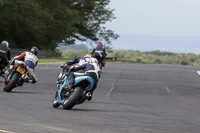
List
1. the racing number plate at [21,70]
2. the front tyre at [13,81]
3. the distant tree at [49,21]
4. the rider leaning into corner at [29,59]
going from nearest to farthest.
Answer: the front tyre at [13,81] → the racing number plate at [21,70] → the rider leaning into corner at [29,59] → the distant tree at [49,21]

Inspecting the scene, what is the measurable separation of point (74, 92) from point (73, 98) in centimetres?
15

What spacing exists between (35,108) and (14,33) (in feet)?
201

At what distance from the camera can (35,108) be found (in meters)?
14.1

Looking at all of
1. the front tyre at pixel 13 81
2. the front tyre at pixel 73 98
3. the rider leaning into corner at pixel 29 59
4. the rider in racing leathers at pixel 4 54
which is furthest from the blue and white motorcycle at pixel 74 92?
the rider in racing leathers at pixel 4 54

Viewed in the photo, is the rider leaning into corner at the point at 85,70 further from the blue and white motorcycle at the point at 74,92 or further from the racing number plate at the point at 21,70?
the racing number plate at the point at 21,70

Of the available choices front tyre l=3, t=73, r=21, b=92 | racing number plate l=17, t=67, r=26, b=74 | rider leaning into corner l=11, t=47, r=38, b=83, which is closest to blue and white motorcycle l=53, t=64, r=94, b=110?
front tyre l=3, t=73, r=21, b=92

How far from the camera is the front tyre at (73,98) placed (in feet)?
46.1

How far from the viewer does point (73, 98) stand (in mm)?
14055

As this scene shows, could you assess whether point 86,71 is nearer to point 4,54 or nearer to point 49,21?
point 4,54

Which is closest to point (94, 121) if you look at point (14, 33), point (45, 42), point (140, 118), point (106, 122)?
point (106, 122)

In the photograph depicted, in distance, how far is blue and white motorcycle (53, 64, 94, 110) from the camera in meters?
14.1

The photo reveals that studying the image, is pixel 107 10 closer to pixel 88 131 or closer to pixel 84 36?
pixel 84 36

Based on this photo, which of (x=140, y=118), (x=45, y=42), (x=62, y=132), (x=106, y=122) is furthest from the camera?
(x=45, y=42)

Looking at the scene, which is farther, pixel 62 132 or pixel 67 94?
pixel 67 94
